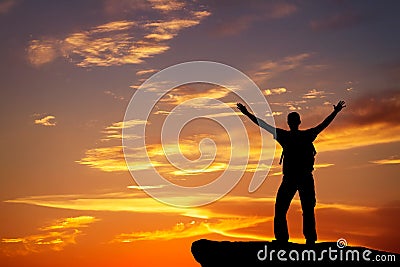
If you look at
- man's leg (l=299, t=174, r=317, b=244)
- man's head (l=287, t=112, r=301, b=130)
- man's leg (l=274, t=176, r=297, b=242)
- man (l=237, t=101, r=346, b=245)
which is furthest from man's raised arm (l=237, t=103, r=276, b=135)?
man's leg (l=299, t=174, r=317, b=244)

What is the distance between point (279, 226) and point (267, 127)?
3.30m

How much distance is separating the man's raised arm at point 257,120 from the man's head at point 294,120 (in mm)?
593

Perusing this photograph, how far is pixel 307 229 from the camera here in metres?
20.7

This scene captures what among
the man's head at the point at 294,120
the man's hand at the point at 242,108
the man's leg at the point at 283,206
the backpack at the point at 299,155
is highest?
the man's hand at the point at 242,108

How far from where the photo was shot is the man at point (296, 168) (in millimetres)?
20406

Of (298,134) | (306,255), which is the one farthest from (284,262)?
(298,134)

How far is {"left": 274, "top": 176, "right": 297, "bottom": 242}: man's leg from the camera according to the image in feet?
67.4

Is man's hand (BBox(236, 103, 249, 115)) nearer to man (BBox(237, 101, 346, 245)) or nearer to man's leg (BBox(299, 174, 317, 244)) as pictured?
man (BBox(237, 101, 346, 245))

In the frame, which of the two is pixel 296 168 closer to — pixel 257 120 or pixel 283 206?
pixel 283 206

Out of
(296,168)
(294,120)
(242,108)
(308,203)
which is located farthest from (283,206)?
(242,108)

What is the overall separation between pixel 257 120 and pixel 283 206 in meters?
3.04

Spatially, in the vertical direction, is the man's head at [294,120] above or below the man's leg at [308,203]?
above

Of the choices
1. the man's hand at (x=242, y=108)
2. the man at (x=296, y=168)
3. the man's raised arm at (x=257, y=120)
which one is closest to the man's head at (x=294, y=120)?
the man at (x=296, y=168)

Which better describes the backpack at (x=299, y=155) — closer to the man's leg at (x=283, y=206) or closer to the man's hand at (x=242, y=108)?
the man's leg at (x=283, y=206)
